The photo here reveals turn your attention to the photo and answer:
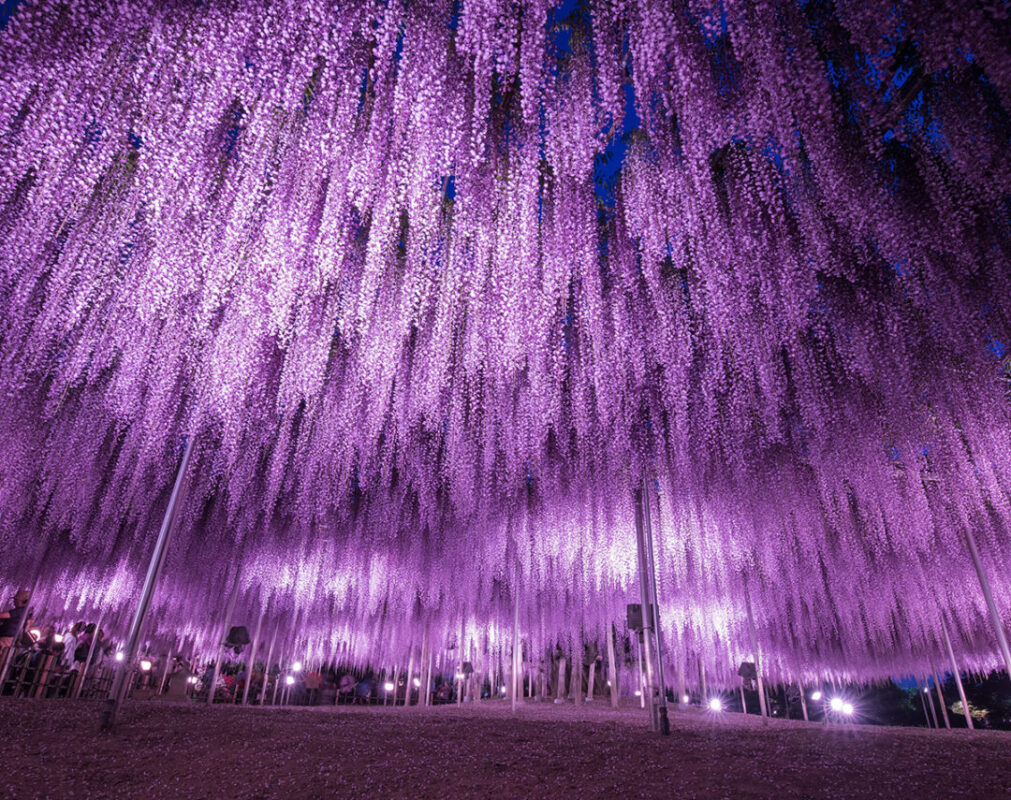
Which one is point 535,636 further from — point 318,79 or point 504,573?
point 318,79

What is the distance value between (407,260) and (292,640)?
1872 centimetres

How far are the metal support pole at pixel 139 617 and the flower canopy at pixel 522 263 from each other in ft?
4.99

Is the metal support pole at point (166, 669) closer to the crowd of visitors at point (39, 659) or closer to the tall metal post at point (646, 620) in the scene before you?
the crowd of visitors at point (39, 659)

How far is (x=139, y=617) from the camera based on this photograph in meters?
5.25

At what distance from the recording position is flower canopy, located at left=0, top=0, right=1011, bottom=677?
348 centimetres

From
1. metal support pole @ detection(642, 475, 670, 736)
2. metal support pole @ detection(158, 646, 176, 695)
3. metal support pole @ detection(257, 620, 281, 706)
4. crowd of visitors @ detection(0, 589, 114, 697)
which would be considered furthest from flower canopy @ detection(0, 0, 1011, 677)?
metal support pole @ detection(158, 646, 176, 695)

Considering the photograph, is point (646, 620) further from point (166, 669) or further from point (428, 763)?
point (166, 669)

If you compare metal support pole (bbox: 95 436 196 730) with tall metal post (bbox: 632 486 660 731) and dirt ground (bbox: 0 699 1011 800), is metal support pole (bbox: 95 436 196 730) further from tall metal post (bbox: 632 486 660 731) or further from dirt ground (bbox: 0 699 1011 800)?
tall metal post (bbox: 632 486 660 731)

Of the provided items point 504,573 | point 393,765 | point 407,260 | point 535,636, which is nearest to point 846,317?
point 407,260

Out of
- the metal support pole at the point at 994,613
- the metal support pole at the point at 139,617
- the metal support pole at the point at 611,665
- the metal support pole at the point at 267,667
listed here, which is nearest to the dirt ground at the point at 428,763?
the metal support pole at the point at 139,617

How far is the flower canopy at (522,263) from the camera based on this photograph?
3.48 metres

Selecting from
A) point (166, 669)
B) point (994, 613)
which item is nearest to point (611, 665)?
point (994, 613)

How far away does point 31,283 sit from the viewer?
221 inches

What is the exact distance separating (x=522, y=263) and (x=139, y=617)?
555cm
